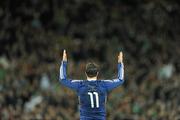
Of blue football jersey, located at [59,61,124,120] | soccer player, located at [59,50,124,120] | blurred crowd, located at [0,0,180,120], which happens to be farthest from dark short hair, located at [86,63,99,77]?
blurred crowd, located at [0,0,180,120]

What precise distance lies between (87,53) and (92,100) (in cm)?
926

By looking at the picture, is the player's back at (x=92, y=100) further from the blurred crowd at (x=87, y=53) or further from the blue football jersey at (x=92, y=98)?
the blurred crowd at (x=87, y=53)

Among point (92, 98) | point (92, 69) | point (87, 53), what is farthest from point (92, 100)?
point (87, 53)

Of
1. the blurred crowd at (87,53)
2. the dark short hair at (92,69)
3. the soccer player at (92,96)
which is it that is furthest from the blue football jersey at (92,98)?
the blurred crowd at (87,53)

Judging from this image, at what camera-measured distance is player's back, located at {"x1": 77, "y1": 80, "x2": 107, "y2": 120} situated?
A: 1195 cm

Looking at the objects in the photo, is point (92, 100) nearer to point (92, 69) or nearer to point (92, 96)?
point (92, 96)

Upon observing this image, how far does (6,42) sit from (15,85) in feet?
7.87

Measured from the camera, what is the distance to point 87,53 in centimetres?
2119

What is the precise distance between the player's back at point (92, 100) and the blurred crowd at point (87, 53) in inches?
228

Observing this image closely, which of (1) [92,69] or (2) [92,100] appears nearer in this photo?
(1) [92,69]

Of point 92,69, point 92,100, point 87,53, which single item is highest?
point 87,53

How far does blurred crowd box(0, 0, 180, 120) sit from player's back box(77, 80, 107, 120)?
580 cm

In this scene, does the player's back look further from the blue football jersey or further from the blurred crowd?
the blurred crowd

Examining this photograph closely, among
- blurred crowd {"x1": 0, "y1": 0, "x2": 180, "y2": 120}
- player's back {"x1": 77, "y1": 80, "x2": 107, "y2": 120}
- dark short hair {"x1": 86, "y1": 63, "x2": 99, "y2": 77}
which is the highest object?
blurred crowd {"x1": 0, "y1": 0, "x2": 180, "y2": 120}
